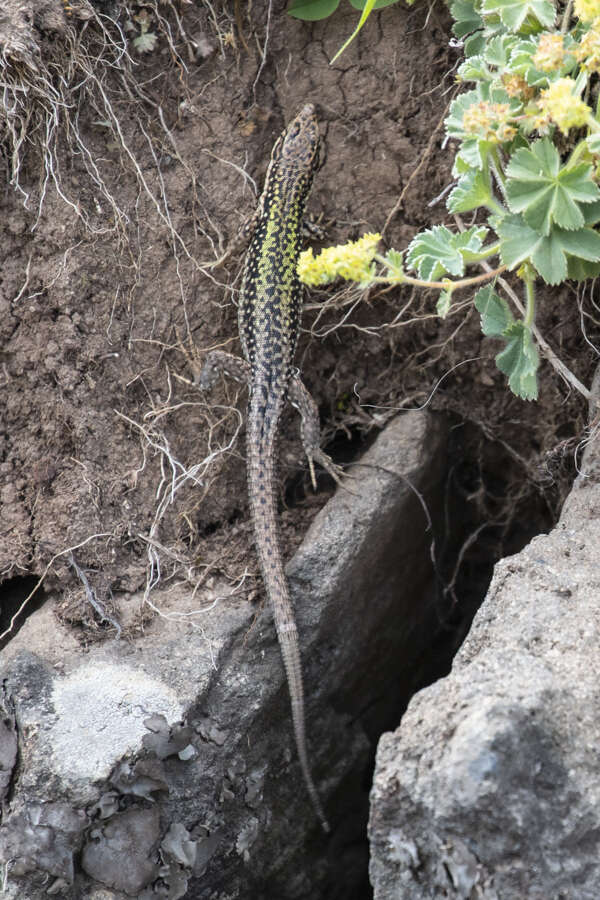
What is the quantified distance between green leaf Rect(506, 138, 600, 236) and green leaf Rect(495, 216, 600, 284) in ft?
0.14

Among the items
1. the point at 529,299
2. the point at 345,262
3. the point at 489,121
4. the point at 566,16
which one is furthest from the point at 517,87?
the point at 345,262

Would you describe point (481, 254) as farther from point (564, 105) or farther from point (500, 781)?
point (500, 781)

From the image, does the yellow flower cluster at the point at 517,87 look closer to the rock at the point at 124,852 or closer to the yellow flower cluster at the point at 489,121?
the yellow flower cluster at the point at 489,121

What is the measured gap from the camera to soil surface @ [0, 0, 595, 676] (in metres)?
2.99

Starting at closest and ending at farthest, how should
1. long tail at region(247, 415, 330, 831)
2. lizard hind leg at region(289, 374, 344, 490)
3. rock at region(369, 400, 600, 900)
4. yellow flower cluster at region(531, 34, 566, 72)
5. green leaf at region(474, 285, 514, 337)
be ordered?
rock at region(369, 400, 600, 900)
yellow flower cluster at region(531, 34, 566, 72)
green leaf at region(474, 285, 514, 337)
long tail at region(247, 415, 330, 831)
lizard hind leg at region(289, 374, 344, 490)

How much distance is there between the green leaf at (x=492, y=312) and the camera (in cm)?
257

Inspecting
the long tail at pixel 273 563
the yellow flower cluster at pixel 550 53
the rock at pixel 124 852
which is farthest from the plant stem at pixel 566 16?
the rock at pixel 124 852

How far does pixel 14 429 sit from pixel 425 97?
197cm

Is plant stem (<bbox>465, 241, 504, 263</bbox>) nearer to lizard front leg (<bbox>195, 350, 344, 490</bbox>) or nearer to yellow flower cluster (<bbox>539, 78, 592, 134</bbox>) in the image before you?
yellow flower cluster (<bbox>539, 78, 592, 134</bbox>)

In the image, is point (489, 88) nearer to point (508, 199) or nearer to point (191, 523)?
point (508, 199)

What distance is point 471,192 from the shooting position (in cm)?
242

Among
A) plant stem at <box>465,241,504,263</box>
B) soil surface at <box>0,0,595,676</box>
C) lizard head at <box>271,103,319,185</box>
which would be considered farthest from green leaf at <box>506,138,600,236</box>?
lizard head at <box>271,103,319,185</box>

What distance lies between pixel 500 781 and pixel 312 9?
2.71 meters

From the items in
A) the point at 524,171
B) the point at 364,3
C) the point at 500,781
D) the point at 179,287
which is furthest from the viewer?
the point at 179,287
